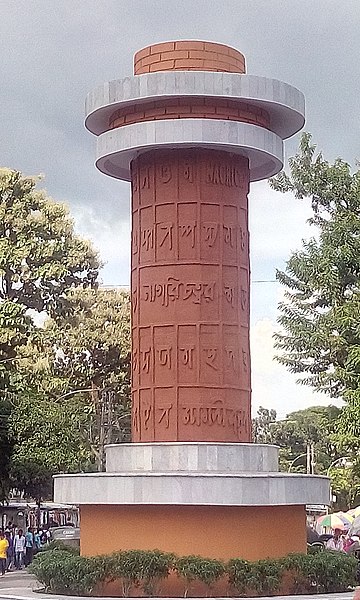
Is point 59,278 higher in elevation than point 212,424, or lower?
higher

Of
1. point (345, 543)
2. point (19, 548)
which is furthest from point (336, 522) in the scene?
point (19, 548)

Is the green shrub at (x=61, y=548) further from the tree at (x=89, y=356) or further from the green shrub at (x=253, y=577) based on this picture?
the tree at (x=89, y=356)

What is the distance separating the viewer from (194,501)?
54.0 ft

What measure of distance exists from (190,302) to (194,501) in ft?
11.9

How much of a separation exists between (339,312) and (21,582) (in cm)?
1071

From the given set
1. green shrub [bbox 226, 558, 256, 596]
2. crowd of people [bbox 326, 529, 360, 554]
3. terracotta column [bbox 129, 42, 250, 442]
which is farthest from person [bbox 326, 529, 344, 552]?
green shrub [bbox 226, 558, 256, 596]

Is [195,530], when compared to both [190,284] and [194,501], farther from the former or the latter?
[190,284]

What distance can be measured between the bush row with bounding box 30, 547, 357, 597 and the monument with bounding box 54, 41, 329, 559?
46cm

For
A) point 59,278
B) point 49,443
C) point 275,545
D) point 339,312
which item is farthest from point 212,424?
point 59,278

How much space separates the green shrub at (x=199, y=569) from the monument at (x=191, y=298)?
54cm

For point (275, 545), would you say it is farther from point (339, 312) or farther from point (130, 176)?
point (339, 312)

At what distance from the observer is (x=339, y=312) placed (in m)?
27.3

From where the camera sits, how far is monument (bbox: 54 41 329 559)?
56.0 feet

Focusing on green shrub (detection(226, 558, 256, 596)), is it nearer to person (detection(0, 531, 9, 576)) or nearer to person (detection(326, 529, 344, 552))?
person (detection(0, 531, 9, 576))
